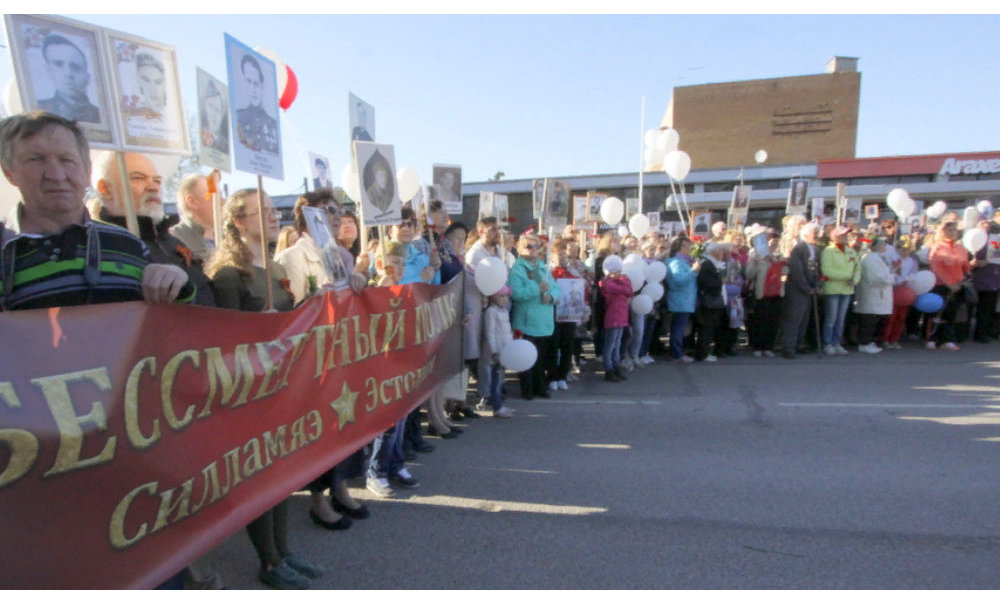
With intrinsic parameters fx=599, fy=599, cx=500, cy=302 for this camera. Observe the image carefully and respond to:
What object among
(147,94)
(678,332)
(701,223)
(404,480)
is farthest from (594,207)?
(147,94)

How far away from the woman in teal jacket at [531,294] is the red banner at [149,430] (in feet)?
11.2

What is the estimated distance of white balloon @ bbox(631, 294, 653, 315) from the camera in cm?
806

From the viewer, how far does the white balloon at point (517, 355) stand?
6.02 metres

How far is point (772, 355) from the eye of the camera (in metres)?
9.32

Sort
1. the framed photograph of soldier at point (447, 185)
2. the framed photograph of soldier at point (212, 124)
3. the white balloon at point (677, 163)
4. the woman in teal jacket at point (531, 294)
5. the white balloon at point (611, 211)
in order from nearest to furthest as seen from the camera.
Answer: the framed photograph of soldier at point (212, 124) → the woman in teal jacket at point (531, 294) → the framed photograph of soldier at point (447, 185) → the white balloon at point (611, 211) → the white balloon at point (677, 163)

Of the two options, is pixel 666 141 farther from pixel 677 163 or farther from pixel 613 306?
pixel 613 306

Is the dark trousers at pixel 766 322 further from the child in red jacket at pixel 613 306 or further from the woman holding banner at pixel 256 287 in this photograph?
the woman holding banner at pixel 256 287

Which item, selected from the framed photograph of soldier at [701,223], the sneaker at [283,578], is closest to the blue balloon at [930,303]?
the framed photograph of soldier at [701,223]

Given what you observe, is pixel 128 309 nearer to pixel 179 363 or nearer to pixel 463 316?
pixel 179 363

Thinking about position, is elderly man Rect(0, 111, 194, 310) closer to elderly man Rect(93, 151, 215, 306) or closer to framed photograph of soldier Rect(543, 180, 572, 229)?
elderly man Rect(93, 151, 215, 306)

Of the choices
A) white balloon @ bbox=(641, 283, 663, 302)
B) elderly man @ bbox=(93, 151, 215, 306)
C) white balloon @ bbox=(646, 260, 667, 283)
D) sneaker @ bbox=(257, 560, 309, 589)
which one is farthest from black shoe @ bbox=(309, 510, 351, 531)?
white balloon @ bbox=(646, 260, 667, 283)

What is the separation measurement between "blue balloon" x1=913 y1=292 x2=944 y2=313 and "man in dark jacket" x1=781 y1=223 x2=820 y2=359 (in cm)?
196

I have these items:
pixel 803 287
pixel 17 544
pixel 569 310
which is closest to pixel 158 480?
pixel 17 544

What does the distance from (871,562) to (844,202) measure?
12.1m
